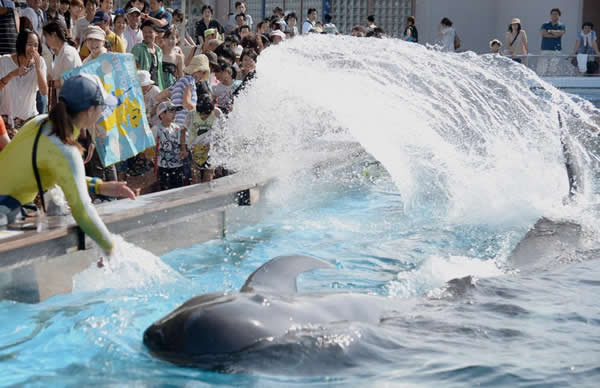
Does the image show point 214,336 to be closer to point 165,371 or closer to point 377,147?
point 165,371

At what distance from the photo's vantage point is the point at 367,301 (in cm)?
467

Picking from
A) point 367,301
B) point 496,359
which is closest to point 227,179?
point 367,301

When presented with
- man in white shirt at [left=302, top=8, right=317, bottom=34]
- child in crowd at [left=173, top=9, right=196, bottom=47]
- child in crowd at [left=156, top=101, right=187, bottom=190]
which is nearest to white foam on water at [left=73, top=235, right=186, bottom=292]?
child in crowd at [left=156, top=101, right=187, bottom=190]

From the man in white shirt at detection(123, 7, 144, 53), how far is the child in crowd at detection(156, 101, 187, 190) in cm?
356

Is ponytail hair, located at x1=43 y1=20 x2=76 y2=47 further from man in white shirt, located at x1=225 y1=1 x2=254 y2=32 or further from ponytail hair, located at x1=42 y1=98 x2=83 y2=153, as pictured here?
man in white shirt, located at x1=225 y1=1 x2=254 y2=32

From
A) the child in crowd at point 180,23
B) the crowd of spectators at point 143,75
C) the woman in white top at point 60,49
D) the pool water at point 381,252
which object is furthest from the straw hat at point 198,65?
the child in crowd at point 180,23

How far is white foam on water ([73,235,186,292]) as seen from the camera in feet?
18.8

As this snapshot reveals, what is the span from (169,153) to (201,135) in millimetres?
459

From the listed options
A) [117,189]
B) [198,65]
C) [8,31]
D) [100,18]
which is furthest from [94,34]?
[117,189]

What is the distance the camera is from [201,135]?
346 inches

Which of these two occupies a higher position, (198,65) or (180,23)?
(180,23)

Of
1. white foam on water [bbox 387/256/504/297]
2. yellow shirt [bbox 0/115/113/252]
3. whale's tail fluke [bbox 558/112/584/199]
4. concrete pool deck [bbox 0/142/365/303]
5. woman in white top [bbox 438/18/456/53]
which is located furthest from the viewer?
woman in white top [bbox 438/18/456/53]

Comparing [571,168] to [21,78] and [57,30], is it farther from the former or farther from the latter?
[21,78]

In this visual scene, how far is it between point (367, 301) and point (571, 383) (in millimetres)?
1182
